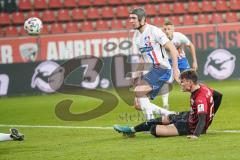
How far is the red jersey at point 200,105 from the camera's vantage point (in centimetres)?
980

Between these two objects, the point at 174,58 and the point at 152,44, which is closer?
the point at 174,58

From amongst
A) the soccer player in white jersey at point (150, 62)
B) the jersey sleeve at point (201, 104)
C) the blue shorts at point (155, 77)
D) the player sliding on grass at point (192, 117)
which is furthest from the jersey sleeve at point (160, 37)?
the jersey sleeve at point (201, 104)

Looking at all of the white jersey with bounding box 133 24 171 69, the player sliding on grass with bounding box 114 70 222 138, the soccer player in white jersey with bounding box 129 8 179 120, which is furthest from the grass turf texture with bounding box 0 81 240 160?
the white jersey with bounding box 133 24 171 69

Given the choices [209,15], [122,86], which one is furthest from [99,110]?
[209,15]

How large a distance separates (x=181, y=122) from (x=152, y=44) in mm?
1904

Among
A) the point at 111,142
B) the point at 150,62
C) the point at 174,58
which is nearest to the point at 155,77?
the point at 150,62

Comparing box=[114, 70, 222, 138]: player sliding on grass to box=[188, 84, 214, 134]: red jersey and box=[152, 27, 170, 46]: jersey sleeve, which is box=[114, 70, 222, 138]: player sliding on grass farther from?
box=[152, 27, 170, 46]: jersey sleeve

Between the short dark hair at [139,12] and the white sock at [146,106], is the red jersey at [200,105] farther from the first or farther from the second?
the short dark hair at [139,12]

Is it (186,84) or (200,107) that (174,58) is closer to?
(186,84)

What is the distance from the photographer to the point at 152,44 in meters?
11.6

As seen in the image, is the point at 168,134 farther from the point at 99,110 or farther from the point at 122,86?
the point at 122,86

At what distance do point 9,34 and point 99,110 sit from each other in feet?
Answer: 34.1

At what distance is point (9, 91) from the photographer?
2153 centimetres

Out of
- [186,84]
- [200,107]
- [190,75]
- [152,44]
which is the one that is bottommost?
[200,107]
